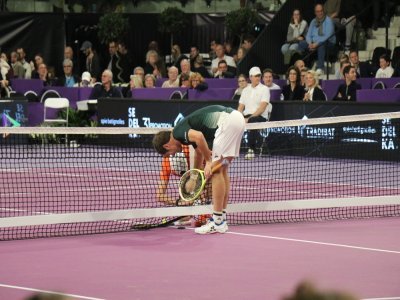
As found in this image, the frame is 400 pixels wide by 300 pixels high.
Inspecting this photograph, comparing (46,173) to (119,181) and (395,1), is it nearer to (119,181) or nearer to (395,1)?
(119,181)

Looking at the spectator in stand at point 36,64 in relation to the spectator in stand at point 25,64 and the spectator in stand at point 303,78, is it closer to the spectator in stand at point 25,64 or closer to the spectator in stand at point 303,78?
the spectator in stand at point 25,64

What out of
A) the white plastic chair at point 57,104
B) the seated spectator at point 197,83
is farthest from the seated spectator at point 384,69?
the white plastic chair at point 57,104

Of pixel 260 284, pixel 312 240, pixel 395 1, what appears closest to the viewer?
pixel 260 284

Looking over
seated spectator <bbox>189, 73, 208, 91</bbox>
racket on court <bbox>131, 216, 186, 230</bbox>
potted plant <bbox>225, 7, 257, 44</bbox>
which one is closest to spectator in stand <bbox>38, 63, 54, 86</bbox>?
potted plant <bbox>225, 7, 257, 44</bbox>

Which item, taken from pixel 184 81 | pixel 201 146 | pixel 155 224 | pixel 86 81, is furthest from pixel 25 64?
pixel 201 146

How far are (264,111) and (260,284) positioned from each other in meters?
11.0

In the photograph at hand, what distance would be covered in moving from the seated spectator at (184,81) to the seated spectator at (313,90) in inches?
116

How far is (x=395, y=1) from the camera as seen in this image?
78.1 ft

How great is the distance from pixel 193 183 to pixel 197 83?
10.4 meters

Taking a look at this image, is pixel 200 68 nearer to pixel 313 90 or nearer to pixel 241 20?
pixel 241 20

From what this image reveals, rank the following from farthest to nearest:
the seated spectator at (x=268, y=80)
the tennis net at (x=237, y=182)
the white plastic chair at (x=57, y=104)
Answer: the white plastic chair at (x=57, y=104), the seated spectator at (x=268, y=80), the tennis net at (x=237, y=182)

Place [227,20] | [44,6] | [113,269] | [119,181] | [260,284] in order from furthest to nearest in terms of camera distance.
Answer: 1. [44,6]
2. [227,20]
3. [119,181]
4. [113,269]
5. [260,284]

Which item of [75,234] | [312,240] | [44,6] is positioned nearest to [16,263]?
[75,234]

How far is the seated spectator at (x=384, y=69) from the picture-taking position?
67.2ft
